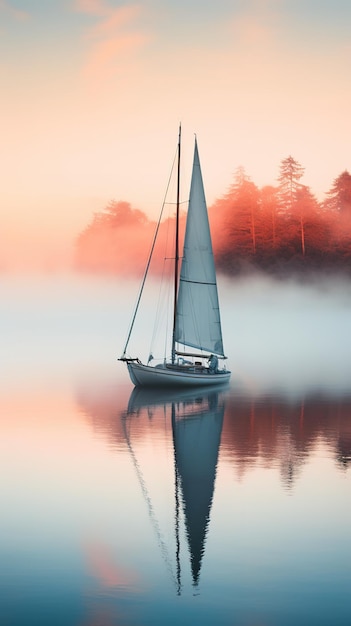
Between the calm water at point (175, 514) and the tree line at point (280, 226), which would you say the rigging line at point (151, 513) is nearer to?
the calm water at point (175, 514)

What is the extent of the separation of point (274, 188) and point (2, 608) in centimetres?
17171

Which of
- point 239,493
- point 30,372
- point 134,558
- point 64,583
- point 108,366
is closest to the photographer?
point 64,583

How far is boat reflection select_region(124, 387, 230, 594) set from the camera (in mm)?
21891

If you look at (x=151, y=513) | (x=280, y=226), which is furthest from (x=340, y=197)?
(x=151, y=513)

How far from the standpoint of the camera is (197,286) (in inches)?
2330

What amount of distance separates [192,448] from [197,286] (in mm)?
26083

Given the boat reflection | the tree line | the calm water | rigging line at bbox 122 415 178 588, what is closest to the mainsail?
the boat reflection

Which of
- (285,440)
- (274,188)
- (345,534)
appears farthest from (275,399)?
(274,188)

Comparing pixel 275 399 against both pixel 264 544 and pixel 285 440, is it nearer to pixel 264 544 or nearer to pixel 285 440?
pixel 285 440

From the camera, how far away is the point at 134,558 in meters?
20.0

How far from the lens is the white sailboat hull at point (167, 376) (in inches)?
2174

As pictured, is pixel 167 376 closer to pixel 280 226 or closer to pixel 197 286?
pixel 197 286

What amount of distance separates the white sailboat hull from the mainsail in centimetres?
289

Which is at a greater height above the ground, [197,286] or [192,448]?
[197,286]
